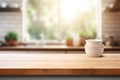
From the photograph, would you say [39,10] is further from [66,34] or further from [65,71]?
[65,71]

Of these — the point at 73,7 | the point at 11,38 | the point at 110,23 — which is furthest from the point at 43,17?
the point at 110,23

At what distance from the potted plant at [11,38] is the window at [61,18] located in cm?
41

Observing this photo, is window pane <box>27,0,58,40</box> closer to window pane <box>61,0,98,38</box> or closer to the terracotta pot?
window pane <box>61,0,98,38</box>

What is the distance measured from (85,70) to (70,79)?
14 centimetres

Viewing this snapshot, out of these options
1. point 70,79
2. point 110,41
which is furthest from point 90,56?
point 110,41

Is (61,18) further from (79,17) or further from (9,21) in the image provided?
(9,21)

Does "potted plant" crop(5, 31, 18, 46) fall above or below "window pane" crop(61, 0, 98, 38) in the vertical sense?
below

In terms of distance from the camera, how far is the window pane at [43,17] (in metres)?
4.58

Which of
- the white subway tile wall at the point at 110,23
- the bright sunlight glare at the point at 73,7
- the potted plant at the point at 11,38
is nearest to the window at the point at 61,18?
the bright sunlight glare at the point at 73,7

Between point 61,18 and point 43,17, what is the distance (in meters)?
0.35

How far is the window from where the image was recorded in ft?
15.0

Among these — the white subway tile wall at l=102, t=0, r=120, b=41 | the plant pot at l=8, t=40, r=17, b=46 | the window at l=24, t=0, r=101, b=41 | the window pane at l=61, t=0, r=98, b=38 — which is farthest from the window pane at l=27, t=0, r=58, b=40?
the white subway tile wall at l=102, t=0, r=120, b=41

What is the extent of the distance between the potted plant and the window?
41 cm

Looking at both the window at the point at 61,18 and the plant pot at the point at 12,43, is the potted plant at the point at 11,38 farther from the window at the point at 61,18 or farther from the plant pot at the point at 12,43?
the window at the point at 61,18
